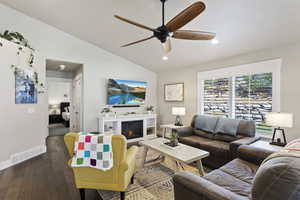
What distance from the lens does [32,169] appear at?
2836mm

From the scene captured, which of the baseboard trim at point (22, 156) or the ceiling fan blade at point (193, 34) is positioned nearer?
the ceiling fan blade at point (193, 34)

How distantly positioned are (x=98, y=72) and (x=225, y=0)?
3782 mm

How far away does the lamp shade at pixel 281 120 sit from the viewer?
2.36 m

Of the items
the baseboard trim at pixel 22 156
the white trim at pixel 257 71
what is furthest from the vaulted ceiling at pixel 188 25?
the baseboard trim at pixel 22 156

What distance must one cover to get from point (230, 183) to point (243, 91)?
8.96 ft

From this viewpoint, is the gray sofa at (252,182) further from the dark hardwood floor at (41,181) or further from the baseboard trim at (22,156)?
the baseboard trim at (22,156)

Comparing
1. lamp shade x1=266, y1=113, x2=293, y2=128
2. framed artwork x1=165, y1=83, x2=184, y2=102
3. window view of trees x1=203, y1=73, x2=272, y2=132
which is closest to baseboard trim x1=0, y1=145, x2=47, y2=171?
framed artwork x1=165, y1=83, x2=184, y2=102

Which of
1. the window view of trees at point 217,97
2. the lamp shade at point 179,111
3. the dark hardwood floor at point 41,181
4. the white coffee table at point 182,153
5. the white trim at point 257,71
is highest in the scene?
the white trim at point 257,71

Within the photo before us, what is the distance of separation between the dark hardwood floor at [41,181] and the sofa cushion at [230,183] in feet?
5.13

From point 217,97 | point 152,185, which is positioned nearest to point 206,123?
point 217,97

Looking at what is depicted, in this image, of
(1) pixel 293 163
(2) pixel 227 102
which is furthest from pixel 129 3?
(2) pixel 227 102

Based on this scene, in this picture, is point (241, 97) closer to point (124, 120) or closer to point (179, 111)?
point (179, 111)

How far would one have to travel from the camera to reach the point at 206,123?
3602mm

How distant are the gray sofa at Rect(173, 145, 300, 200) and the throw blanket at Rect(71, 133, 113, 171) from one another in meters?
0.79
